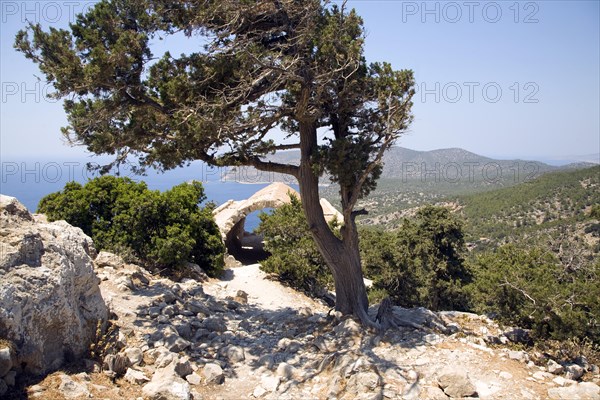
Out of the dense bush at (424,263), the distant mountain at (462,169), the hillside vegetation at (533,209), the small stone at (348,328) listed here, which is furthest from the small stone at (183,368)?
the distant mountain at (462,169)

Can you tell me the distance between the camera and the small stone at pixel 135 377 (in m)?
6.04

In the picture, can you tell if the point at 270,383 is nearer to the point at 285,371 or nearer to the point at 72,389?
the point at 285,371

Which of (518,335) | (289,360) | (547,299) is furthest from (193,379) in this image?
(547,299)

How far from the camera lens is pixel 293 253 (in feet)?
52.4

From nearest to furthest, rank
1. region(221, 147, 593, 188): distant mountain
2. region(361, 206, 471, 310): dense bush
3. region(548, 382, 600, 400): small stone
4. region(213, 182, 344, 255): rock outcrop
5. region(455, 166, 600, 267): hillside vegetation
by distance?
region(548, 382, 600, 400): small stone < region(361, 206, 471, 310): dense bush < region(213, 182, 344, 255): rock outcrop < region(455, 166, 600, 267): hillside vegetation < region(221, 147, 593, 188): distant mountain

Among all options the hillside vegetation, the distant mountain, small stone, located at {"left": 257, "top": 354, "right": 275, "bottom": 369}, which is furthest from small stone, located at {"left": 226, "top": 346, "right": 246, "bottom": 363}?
the distant mountain

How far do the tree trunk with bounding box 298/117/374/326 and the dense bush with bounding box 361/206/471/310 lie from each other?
7.34 m

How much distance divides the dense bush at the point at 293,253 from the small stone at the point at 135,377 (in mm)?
9410

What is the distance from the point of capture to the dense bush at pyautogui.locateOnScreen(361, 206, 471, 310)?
1714 cm

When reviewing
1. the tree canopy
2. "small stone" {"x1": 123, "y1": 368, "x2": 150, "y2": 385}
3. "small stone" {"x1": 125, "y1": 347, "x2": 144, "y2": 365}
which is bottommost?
"small stone" {"x1": 123, "y1": 368, "x2": 150, "y2": 385}

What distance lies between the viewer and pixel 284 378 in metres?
6.95

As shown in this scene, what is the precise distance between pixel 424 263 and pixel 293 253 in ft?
20.0

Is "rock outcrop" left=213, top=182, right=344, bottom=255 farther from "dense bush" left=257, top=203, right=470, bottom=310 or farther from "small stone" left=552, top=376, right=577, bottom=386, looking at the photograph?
"small stone" left=552, top=376, right=577, bottom=386

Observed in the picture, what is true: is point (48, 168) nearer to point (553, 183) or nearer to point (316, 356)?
point (316, 356)
